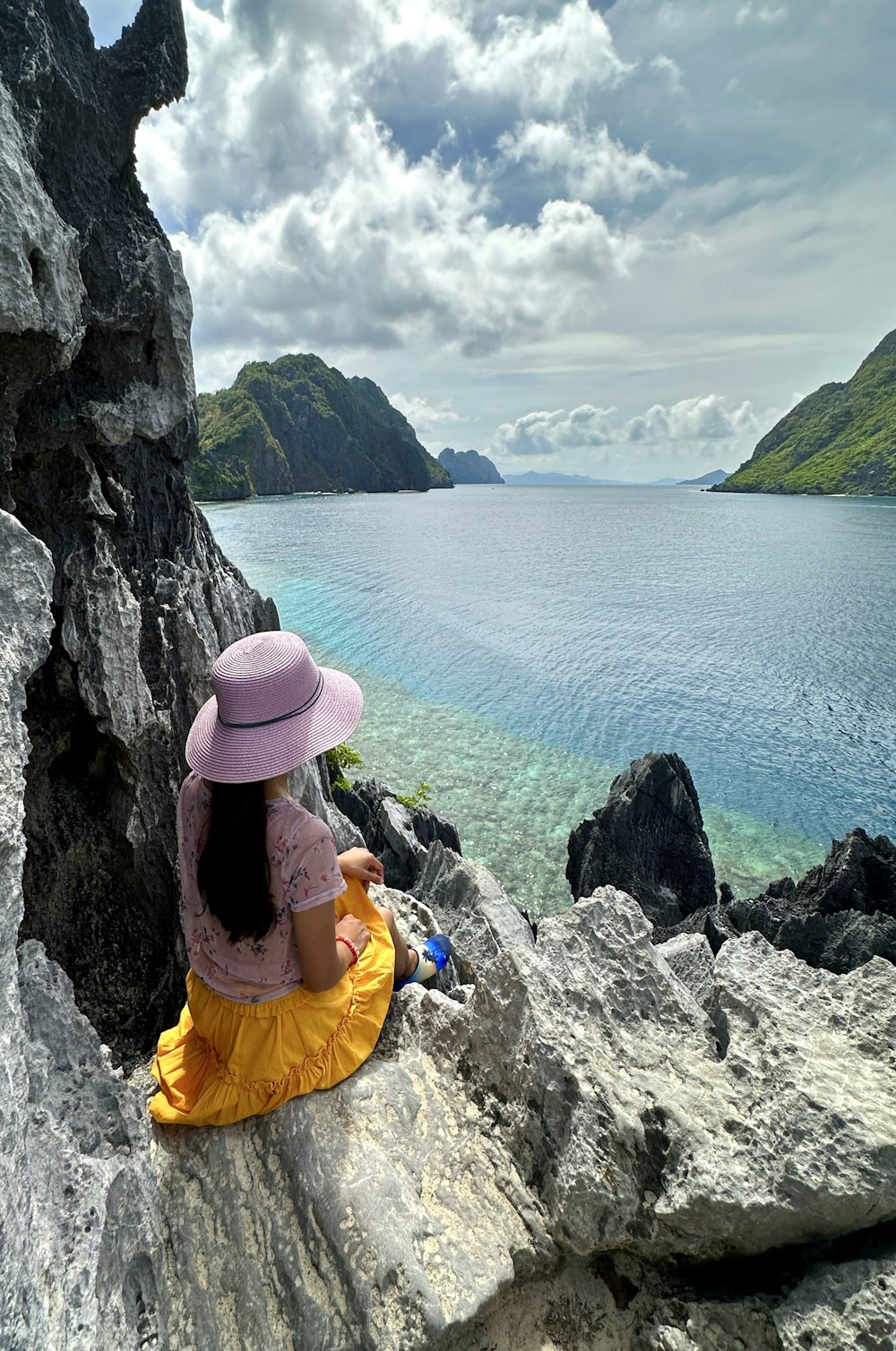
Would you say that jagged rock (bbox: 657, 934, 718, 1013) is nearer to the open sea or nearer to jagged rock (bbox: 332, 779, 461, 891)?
jagged rock (bbox: 332, 779, 461, 891)

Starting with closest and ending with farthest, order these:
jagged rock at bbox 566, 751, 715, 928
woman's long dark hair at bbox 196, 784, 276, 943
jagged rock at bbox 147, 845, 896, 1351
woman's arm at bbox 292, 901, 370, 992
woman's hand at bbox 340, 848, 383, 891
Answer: jagged rock at bbox 147, 845, 896, 1351
woman's long dark hair at bbox 196, 784, 276, 943
woman's arm at bbox 292, 901, 370, 992
woman's hand at bbox 340, 848, 383, 891
jagged rock at bbox 566, 751, 715, 928

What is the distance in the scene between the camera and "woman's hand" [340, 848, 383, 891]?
4844mm

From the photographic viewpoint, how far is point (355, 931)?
4.63m

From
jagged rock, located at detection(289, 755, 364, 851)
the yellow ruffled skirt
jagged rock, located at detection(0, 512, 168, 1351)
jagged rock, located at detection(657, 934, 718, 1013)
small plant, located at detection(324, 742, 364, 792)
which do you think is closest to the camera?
jagged rock, located at detection(0, 512, 168, 1351)

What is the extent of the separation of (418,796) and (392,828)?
18.1 feet

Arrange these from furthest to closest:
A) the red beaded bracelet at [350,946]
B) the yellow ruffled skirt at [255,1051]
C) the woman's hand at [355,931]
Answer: the woman's hand at [355,931] < the red beaded bracelet at [350,946] < the yellow ruffled skirt at [255,1051]

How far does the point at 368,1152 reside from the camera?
377 cm

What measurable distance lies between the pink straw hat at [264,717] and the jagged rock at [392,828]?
30.7 feet

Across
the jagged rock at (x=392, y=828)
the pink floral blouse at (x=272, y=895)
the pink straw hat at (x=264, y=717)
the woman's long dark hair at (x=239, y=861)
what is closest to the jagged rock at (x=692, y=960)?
the jagged rock at (x=392, y=828)

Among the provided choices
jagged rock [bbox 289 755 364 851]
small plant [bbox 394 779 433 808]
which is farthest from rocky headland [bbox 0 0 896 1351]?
small plant [bbox 394 779 433 808]

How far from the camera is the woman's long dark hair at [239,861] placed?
363 centimetres

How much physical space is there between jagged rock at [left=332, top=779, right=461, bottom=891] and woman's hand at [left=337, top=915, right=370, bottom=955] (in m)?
8.16

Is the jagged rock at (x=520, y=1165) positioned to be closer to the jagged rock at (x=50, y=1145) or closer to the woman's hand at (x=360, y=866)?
the jagged rock at (x=50, y=1145)

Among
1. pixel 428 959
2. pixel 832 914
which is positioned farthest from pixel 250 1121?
pixel 832 914
